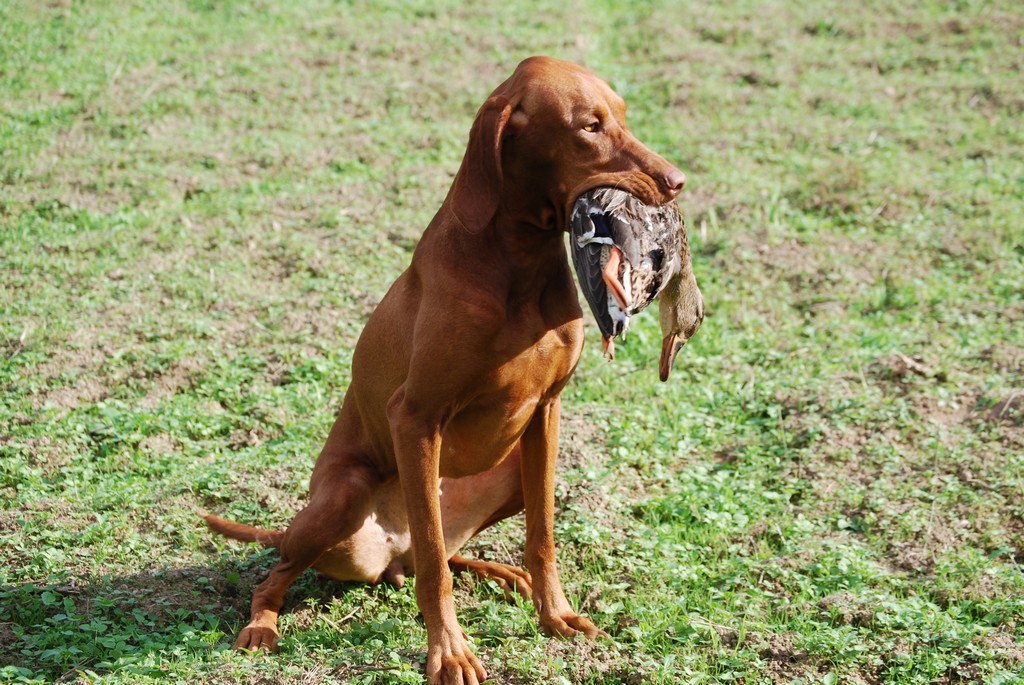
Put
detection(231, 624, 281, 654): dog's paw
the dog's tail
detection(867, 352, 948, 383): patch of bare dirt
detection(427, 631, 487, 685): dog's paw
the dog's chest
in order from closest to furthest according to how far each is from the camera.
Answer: detection(427, 631, 487, 685): dog's paw, the dog's chest, detection(231, 624, 281, 654): dog's paw, the dog's tail, detection(867, 352, 948, 383): patch of bare dirt

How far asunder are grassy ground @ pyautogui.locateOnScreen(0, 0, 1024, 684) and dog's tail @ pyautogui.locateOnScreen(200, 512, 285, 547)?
0.18 metres

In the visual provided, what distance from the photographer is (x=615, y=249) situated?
3.09 meters

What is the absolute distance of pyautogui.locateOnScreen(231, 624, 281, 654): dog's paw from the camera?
12.2 ft

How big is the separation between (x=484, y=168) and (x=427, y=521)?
3.92 feet

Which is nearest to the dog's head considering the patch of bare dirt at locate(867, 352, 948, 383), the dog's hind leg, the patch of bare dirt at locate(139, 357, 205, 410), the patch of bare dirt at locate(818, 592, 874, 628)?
the dog's hind leg

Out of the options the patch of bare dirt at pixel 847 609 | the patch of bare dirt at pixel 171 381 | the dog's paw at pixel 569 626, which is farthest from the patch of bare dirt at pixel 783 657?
the patch of bare dirt at pixel 171 381

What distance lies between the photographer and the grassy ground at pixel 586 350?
12.8 ft

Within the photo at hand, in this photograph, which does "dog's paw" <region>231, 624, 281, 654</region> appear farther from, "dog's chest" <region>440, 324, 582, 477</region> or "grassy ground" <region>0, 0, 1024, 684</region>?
"dog's chest" <region>440, 324, 582, 477</region>

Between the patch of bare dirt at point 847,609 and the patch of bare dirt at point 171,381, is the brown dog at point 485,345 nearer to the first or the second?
the patch of bare dirt at point 847,609

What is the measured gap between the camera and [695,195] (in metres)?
8.00

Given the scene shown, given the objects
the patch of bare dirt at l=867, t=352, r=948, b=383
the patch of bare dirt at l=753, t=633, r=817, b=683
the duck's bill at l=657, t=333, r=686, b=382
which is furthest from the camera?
the patch of bare dirt at l=867, t=352, r=948, b=383

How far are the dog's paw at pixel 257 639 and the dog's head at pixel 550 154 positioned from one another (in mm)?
1743

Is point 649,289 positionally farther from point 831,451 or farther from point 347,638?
point 831,451

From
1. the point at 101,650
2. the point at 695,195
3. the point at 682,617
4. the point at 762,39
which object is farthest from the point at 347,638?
the point at 762,39
